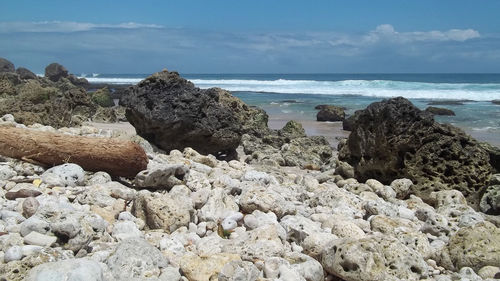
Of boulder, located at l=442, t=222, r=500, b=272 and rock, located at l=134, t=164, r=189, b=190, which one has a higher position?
rock, located at l=134, t=164, r=189, b=190

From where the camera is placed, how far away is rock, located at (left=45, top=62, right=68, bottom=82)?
168 feet

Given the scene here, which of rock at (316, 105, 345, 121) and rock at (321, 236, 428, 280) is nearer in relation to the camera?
rock at (321, 236, 428, 280)

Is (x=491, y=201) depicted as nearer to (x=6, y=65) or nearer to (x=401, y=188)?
(x=401, y=188)

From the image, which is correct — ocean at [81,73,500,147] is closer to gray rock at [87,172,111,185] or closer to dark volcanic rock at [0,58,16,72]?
gray rock at [87,172,111,185]

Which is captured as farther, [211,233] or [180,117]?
[180,117]

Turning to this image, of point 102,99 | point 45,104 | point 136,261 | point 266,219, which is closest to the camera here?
point 136,261

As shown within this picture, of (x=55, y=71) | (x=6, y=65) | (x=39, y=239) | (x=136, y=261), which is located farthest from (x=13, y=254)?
(x=55, y=71)

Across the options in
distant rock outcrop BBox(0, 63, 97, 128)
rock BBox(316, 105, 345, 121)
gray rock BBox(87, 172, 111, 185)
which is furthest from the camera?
rock BBox(316, 105, 345, 121)

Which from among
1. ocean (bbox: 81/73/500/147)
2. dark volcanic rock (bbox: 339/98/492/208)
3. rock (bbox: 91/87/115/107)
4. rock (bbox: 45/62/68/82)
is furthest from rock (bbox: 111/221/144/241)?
rock (bbox: 45/62/68/82)

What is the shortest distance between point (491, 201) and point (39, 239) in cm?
598

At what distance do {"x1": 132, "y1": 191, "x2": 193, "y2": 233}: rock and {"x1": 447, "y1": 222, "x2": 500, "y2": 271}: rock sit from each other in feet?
7.65

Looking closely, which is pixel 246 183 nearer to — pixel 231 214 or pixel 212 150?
pixel 231 214

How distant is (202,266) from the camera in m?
3.56

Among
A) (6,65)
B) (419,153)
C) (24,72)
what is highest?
(6,65)
